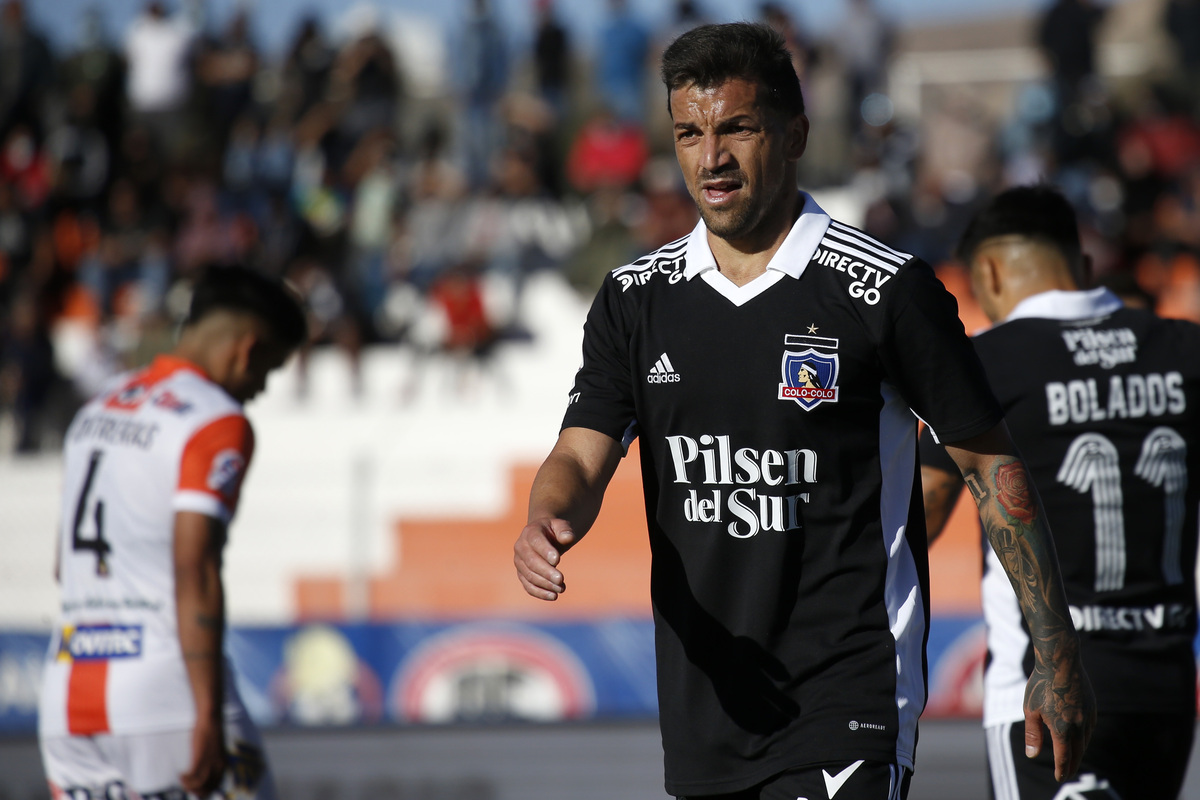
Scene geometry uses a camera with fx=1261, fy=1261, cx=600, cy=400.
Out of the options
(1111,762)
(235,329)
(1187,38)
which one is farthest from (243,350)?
(1187,38)

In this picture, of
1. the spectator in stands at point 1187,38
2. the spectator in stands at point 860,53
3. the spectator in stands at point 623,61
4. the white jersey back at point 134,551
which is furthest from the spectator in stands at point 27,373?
Result: the spectator in stands at point 1187,38

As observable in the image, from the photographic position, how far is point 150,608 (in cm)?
351

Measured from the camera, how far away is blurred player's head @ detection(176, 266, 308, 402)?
12.4ft

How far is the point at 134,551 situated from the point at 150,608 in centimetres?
17

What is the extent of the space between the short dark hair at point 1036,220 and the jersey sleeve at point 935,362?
1.21 meters

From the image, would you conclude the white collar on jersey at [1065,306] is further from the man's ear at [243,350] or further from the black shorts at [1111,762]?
the man's ear at [243,350]

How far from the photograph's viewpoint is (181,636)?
11.4ft

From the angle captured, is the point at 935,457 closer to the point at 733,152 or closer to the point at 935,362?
the point at 935,362

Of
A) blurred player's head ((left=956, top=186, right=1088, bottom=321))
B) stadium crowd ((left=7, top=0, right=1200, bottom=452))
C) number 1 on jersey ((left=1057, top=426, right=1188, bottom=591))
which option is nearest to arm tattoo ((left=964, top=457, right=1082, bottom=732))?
number 1 on jersey ((left=1057, top=426, right=1188, bottom=591))

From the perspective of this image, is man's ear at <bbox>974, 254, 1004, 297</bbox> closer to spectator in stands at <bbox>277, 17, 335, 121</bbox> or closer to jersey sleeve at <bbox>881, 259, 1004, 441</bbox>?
jersey sleeve at <bbox>881, 259, 1004, 441</bbox>

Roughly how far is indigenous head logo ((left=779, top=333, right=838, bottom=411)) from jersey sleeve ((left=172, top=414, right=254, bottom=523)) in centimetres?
177

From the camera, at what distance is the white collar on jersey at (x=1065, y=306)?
3.43 meters

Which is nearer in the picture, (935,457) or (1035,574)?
(1035,574)

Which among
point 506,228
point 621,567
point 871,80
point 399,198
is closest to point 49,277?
point 399,198
